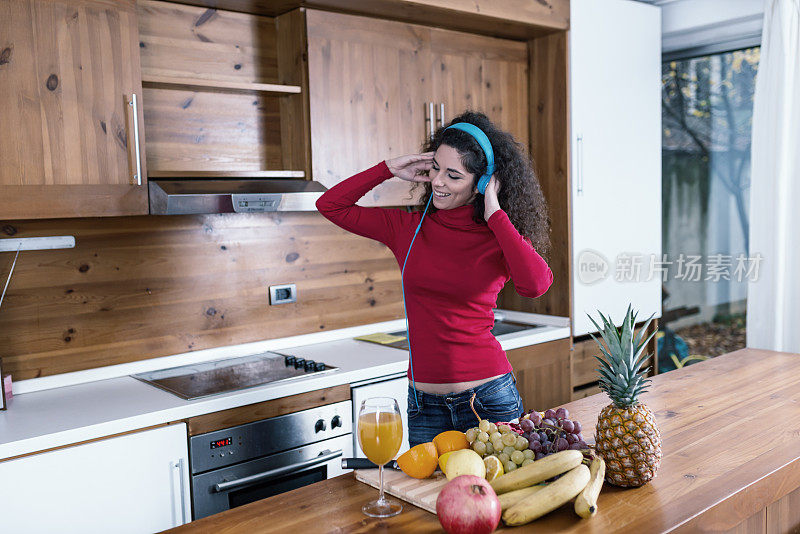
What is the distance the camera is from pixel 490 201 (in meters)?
2.03

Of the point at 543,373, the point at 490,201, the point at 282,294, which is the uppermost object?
the point at 490,201

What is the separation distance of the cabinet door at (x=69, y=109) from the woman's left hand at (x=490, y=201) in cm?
114

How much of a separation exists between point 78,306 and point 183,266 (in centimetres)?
42

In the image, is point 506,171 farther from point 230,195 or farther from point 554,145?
point 554,145

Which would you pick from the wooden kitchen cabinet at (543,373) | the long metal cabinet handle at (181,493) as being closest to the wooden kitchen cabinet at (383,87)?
the wooden kitchen cabinet at (543,373)

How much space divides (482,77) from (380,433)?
2.44 metres

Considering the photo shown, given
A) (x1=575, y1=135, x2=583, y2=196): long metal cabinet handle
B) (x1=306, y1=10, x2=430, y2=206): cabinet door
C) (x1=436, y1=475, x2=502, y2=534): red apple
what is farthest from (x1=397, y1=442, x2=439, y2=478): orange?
(x1=575, y1=135, x2=583, y2=196): long metal cabinet handle

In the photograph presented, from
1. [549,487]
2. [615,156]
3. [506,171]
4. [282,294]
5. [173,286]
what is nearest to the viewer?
[549,487]

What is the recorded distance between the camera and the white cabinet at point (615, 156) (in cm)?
354

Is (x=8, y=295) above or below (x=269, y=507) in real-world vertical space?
above

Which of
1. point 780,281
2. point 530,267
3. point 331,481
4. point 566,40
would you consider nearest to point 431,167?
point 530,267

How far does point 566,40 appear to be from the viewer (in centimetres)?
348

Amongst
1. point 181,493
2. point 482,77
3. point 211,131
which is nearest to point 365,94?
point 211,131

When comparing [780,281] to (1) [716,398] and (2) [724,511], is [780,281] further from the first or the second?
(2) [724,511]
